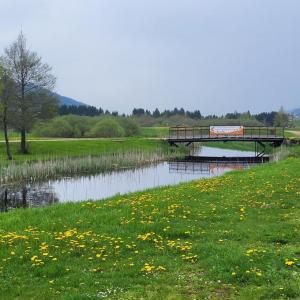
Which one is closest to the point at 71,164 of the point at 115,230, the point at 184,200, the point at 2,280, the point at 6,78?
the point at 6,78

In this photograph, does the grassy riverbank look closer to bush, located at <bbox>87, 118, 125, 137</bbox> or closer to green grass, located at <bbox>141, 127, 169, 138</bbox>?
bush, located at <bbox>87, 118, 125, 137</bbox>

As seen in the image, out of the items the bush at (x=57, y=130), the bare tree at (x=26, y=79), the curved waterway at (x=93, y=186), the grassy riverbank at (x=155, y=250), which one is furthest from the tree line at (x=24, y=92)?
the grassy riverbank at (x=155, y=250)

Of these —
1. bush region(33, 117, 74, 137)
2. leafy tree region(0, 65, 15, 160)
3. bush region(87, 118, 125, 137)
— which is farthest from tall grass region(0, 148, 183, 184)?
bush region(33, 117, 74, 137)

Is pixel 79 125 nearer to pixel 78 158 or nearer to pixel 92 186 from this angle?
pixel 78 158

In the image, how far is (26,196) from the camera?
32.4m

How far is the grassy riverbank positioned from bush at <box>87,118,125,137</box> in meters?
70.8

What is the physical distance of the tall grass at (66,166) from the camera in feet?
132

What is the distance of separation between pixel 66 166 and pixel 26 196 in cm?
1363

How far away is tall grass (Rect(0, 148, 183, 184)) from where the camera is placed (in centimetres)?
4019

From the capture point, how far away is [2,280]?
29.4 ft

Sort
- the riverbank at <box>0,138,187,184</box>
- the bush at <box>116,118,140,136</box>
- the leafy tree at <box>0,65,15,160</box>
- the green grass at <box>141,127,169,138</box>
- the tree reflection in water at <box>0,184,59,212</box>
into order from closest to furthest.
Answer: the tree reflection in water at <box>0,184,59,212</box> → the riverbank at <box>0,138,187,184</box> → the leafy tree at <box>0,65,15,160</box> → the green grass at <box>141,127,169,138</box> → the bush at <box>116,118,140,136</box>

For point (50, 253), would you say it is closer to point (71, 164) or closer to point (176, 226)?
point (176, 226)

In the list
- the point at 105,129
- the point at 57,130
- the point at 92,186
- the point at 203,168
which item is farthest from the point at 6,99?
the point at 105,129

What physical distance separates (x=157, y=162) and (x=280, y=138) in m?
23.3
